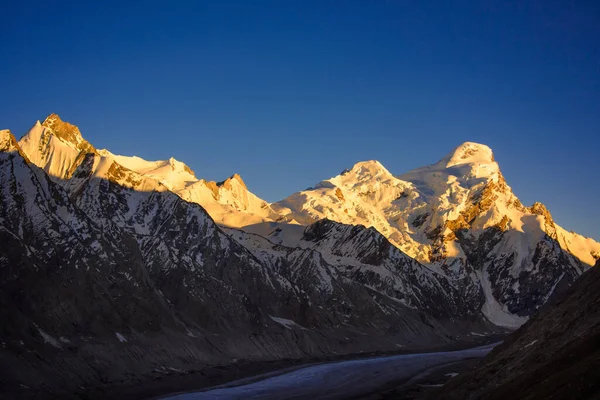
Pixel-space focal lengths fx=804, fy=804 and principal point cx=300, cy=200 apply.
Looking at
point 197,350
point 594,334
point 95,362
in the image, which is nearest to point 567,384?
point 594,334

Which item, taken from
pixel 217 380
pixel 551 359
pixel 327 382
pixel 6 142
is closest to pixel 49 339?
pixel 217 380

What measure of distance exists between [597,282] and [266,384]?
2889 inches

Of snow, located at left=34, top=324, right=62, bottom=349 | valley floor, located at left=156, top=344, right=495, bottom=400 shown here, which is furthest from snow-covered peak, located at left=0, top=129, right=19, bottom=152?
valley floor, located at left=156, top=344, right=495, bottom=400

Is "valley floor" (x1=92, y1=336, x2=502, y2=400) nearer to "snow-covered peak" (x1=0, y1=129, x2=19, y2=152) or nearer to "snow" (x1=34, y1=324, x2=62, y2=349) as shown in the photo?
"snow" (x1=34, y1=324, x2=62, y2=349)

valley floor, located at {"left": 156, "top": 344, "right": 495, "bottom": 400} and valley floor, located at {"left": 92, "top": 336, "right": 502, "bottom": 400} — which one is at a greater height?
valley floor, located at {"left": 92, "top": 336, "right": 502, "bottom": 400}

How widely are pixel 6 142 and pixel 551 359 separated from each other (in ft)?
420

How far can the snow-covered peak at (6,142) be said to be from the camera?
167200mm

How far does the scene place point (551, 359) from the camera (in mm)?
77625

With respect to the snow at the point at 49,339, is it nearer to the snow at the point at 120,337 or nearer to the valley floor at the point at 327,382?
the snow at the point at 120,337

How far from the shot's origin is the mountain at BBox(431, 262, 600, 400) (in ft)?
215

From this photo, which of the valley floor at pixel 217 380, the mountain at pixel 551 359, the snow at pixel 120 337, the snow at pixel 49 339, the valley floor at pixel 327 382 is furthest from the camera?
the snow at pixel 120 337

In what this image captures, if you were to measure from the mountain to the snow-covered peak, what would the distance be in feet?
346

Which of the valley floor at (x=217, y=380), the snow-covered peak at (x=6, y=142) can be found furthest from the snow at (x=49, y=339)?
the snow-covered peak at (x=6, y=142)

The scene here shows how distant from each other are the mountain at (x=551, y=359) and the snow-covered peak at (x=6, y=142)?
105561 mm
